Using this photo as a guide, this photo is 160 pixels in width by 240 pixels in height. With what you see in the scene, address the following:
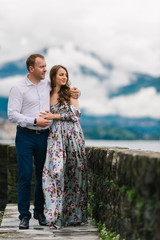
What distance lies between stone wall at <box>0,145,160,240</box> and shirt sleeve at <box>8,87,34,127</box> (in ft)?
3.18

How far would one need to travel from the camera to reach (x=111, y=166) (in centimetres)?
450

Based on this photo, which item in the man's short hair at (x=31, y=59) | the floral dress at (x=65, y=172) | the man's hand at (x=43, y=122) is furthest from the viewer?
the man's short hair at (x=31, y=59)

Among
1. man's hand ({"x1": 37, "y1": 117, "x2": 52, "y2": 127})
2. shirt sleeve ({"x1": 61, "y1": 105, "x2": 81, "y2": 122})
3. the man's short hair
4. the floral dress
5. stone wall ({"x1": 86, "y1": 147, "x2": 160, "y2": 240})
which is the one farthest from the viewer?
the man's short hair

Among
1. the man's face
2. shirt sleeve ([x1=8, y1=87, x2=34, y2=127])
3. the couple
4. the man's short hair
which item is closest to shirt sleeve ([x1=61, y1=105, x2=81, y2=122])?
the couple

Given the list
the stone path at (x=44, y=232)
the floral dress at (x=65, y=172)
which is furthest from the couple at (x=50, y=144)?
the stone path at (x=44, y=232)

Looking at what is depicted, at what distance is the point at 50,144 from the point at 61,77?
2.83ft

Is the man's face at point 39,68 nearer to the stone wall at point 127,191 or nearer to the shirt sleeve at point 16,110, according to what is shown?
the shirt sleeve at point 16,110

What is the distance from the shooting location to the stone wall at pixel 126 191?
3.04 metres

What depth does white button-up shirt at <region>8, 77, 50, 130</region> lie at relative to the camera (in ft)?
16.9

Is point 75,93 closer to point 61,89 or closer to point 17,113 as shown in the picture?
point 61,89

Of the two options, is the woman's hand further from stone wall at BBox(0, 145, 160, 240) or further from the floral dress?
stone wall at BBox(0, 145, 160, 240)

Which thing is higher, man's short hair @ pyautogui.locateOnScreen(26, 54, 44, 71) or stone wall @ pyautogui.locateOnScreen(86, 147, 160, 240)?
man's short hair @ pyautogui.locateOnScreen(26, 54, 44, 71)

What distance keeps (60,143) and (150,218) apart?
232 centimetres

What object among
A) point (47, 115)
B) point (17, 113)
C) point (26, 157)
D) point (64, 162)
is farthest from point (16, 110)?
point (64, 162)
